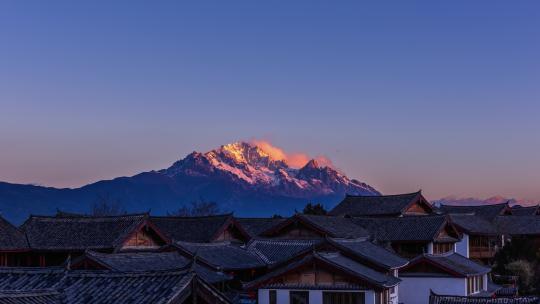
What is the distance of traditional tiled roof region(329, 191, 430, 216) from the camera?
8331cm

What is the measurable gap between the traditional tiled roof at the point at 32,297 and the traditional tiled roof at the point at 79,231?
111ft

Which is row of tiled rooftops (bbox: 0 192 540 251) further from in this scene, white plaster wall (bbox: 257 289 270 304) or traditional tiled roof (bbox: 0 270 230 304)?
traditional tiled roof (bbox: 0 270 230 304)

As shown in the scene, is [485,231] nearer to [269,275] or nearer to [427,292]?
[427,292]

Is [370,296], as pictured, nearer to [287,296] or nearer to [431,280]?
[287,296]

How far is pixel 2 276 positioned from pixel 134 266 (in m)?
20.6

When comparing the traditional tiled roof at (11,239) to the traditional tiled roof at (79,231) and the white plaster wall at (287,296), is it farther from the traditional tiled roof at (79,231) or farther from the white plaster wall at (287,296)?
the white plaster wall at (287,296)

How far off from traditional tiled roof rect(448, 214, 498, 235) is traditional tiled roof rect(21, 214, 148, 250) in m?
36.5

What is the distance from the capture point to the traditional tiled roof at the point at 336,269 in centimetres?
4809

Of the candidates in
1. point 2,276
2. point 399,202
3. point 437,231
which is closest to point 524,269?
point 437,231

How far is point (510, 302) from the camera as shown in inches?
1521

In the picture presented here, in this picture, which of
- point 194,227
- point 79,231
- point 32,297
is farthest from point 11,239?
point 32,297

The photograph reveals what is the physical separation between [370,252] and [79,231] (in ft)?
70.4

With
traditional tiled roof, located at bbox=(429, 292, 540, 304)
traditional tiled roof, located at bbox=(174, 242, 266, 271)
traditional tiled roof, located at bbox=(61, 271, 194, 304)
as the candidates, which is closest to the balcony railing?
traditional tiled roof, located at bbox=(174, 242, 266, 271)

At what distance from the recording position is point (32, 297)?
20875 mm
